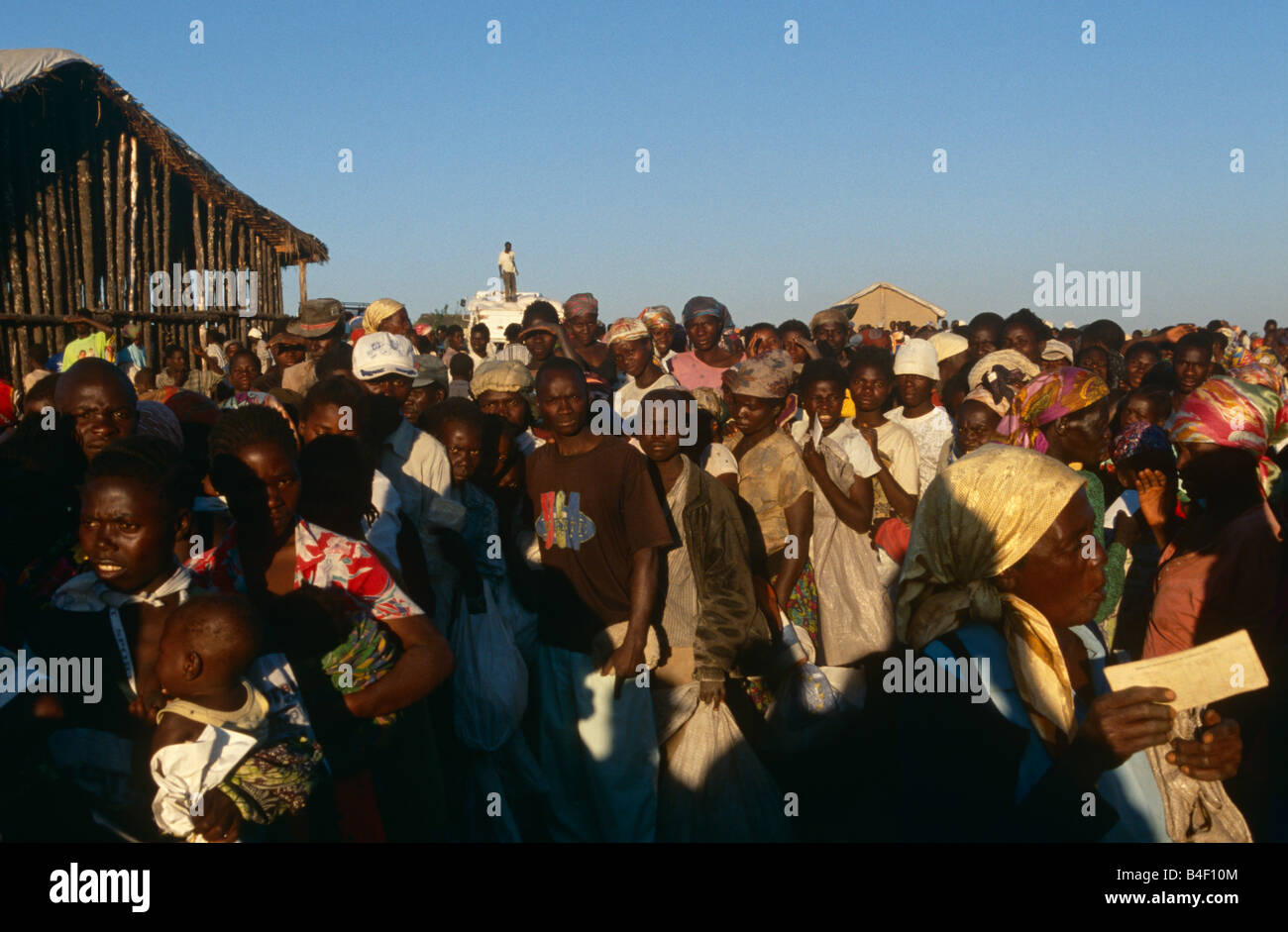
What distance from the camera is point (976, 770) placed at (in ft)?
7.51

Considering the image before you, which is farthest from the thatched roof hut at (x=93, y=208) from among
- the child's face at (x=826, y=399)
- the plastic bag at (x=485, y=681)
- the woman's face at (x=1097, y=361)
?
the woman's face at (x=1097, y=361)

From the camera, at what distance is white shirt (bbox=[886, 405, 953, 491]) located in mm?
6066

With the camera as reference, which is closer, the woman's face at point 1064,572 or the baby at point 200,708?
the baby at point 200,708

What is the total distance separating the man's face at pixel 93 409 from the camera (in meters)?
3.55

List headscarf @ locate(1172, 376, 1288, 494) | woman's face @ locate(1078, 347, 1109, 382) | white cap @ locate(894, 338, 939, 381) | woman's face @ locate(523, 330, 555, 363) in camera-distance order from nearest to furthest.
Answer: headscarf @ locate(1172, 376, 1288, 494) < white cap @ locate(894, 338, 939, 381) < woman's face @ locate(523, 330, 555, 363) < woman's face @ locate(1078, 347, 1109, 382)

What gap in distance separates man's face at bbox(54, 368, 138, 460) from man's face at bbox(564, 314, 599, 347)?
4.60 m

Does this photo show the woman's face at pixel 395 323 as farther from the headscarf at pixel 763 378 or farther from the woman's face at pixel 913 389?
the woman's face at pixel 913 389

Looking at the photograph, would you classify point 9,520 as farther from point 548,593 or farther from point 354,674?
point 548,593

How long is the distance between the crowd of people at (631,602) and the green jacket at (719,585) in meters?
0.01

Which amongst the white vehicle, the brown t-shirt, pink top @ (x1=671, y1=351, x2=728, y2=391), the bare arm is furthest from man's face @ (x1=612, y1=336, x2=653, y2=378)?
the white vehicle

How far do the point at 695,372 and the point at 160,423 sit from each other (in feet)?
13.9

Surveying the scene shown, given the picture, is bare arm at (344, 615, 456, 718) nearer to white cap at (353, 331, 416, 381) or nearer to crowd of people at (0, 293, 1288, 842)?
crowd of people at (0, 293, 1288, 842)

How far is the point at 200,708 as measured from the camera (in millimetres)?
2193
